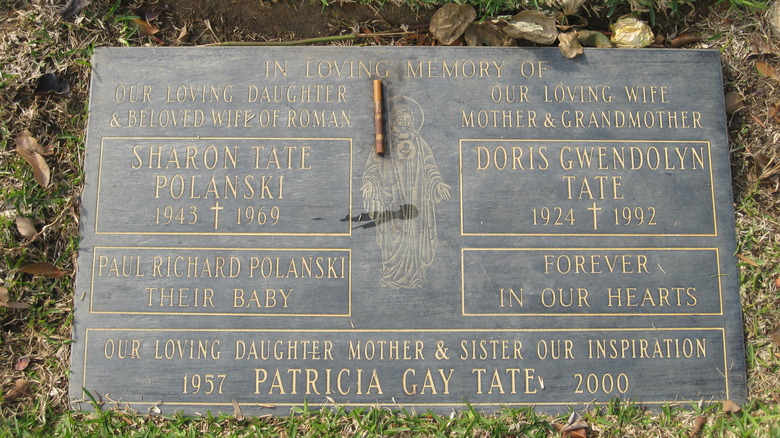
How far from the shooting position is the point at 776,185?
291cm

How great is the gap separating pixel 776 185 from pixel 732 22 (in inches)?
34.3

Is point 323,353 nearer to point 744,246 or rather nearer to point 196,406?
point 196,406

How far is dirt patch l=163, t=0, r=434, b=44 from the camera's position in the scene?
10.0 feet

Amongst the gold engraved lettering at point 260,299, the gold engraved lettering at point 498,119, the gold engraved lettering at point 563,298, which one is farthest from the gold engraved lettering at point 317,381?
the gold engraved lettering at point 498,119

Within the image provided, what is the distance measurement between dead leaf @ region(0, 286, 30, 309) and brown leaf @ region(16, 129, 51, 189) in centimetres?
52

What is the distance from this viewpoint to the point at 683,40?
9.93 ft

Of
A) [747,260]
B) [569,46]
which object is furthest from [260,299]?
[747,260]

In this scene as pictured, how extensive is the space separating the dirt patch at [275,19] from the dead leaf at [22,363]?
1.72m

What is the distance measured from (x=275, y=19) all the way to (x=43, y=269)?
167 centimetres

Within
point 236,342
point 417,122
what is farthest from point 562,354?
point 236,342

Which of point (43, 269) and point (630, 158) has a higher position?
point (630, 158)

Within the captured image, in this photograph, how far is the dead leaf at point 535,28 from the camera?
2881 mm

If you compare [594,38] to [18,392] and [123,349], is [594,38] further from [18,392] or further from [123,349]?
[18,392]

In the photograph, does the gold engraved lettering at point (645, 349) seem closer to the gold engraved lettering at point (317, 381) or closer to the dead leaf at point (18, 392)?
the gold engraved lettering at point (317, 381)
